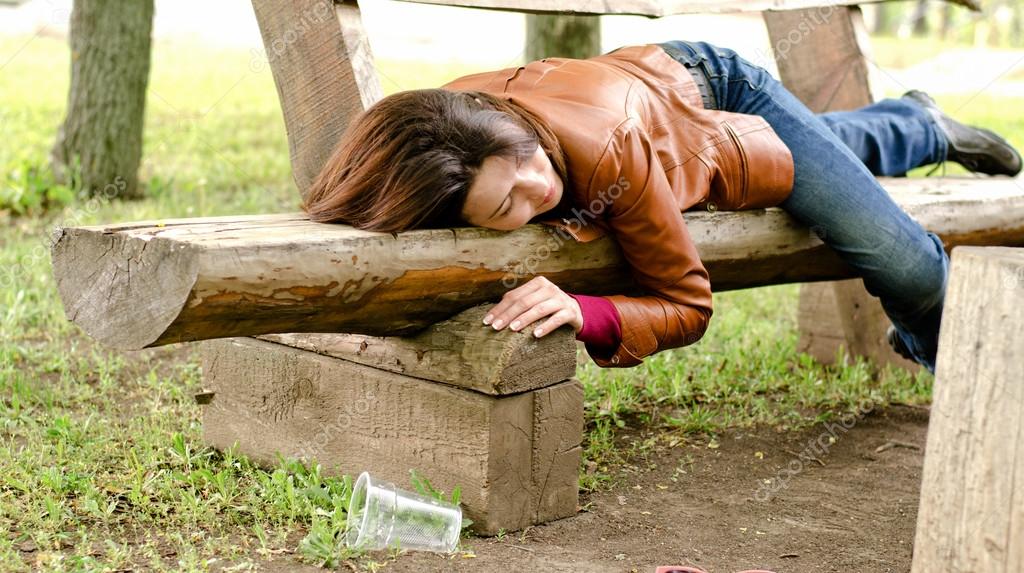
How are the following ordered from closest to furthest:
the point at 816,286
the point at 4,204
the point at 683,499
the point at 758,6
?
1. the point at 683,499
2. the point at 758,6
3. the point at 816,286
4. the point at 4,204

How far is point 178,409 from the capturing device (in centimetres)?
350

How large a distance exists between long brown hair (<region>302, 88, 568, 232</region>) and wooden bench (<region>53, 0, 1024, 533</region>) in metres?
0.06

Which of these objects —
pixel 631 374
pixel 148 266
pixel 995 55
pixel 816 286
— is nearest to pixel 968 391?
pixel 148 266

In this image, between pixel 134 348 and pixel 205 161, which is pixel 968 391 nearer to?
pixel 134 348

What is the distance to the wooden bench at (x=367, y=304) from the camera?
7.22 feet

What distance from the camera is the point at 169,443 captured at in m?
3.17

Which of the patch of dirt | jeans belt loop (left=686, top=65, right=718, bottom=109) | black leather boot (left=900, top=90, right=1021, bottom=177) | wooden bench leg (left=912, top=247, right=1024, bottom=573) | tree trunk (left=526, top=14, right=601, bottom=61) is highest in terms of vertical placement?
tree trunk (left=526, top=14, right=601, bottom=61)

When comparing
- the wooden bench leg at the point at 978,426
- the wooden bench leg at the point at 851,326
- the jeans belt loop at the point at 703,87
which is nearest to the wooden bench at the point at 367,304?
the jeans belt loop at the point at 703,87

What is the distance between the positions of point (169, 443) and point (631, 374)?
156 cm

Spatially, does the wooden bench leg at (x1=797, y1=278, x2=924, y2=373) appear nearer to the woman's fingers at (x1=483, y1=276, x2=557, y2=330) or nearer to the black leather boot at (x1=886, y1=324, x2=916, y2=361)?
the black leather boot at (x1=886, y1=324, x2=916, y2=361)

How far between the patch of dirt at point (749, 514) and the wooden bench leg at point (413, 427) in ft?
0.34

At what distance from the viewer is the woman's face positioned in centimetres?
246

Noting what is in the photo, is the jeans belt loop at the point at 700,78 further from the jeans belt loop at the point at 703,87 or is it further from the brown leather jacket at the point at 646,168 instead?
the brown leather jacket at the point at 646,168

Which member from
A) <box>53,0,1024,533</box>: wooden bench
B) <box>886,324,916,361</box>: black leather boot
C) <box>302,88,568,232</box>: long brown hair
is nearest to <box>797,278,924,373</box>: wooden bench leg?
<box>886,324,916,361</box>: black leather boot
